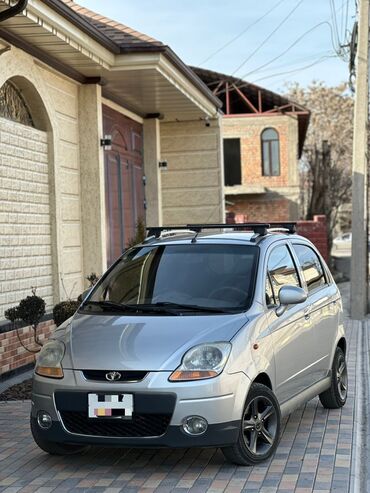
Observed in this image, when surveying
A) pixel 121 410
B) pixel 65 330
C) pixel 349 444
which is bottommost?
pixel 349 444

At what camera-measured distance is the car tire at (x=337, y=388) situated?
811cm

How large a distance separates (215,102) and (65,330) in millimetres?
11907

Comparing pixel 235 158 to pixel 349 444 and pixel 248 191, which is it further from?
pixel 349 444

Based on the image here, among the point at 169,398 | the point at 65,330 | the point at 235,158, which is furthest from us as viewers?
the point at 235,158

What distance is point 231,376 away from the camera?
5.85m

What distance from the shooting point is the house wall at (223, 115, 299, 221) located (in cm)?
3434

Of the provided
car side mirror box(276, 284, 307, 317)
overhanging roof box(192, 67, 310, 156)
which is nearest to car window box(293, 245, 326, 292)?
car side mirror box(276, 284, 307, 317)

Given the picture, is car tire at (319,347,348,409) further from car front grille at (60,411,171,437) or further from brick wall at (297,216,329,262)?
brick wall at (297,216,329,262)

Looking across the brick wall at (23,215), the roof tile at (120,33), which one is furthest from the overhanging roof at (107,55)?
the brick wall at (23,215)

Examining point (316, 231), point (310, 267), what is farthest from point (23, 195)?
point (316, 231)

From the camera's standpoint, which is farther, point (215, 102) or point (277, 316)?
point (215, 102)

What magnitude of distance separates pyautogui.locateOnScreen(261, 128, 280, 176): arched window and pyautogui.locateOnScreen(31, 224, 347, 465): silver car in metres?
27.3

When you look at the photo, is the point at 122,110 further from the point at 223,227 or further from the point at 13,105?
the point at 223,227

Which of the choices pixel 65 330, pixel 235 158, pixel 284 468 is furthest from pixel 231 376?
pixel 235 158
